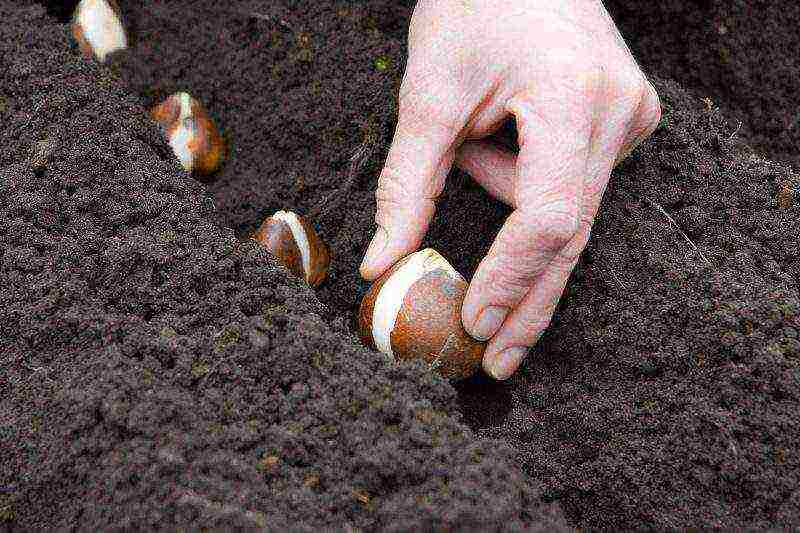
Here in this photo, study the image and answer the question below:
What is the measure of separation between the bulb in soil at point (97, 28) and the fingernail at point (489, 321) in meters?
1.56

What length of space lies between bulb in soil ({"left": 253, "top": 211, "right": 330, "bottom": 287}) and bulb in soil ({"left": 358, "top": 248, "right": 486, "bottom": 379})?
246 millimetres

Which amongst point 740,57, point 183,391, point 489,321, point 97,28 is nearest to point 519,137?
point 489,321

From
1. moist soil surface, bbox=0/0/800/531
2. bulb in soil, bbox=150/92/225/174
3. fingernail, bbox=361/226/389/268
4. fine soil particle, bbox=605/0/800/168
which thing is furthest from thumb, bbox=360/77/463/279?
fine soil particle, bbox=605/0/800/168

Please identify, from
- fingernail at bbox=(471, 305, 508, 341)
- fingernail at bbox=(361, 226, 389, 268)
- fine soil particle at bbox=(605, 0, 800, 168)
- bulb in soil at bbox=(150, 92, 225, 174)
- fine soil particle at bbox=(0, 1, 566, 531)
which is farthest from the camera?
fine soil particle at bbox=(605, 0, 800, 168)

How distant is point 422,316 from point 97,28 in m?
1.57

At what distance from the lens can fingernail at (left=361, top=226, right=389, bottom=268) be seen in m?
1.70

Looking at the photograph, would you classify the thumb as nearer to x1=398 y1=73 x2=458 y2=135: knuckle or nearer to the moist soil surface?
x1=398 y1=73 x2=458 y2=135: knuckle

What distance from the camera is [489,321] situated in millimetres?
1611

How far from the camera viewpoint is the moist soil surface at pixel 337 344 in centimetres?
123

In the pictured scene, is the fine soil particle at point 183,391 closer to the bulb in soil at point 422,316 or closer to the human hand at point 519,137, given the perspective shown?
the bulb in soil at point 422,316

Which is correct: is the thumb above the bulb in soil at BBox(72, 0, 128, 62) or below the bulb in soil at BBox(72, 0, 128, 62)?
above

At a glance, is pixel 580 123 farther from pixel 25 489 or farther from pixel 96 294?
pixel 25 489

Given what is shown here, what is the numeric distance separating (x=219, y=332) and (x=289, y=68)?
1072mm

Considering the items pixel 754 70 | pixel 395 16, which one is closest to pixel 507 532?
pixel 395 16
